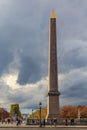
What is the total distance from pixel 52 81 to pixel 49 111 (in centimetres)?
532

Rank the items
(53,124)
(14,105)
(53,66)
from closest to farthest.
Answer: (53,124)
(53,66)
(14,105)

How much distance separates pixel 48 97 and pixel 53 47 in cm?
811

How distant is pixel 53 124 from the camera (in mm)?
51750

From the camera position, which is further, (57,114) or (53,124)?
(57,114)

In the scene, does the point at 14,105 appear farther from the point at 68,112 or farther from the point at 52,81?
the point at 52,81

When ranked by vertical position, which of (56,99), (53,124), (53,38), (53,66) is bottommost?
(53,124)

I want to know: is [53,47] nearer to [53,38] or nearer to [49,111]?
[53,38]

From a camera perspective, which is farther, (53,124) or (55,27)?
(55,27)

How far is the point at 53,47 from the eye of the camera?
191 feet

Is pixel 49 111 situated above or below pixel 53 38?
below

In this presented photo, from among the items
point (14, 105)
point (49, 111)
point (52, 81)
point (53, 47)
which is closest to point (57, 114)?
point (49, 111)

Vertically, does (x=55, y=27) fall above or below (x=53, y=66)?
above

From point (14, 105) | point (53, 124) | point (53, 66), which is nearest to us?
point (53, 124)

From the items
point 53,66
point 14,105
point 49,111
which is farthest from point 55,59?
point 14,105
